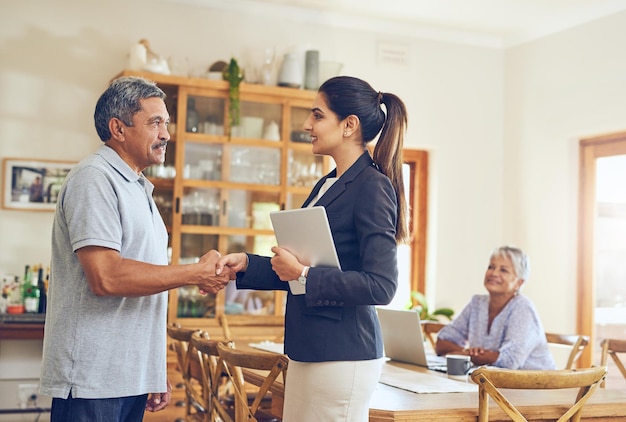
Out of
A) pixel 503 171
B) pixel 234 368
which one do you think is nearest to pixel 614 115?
pixel 503 171

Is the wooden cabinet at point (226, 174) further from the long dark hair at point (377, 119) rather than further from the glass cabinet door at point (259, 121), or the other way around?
the long dark hair at point (377, 119)

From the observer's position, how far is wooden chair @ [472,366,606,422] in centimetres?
228

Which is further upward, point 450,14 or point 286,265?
point 450,14

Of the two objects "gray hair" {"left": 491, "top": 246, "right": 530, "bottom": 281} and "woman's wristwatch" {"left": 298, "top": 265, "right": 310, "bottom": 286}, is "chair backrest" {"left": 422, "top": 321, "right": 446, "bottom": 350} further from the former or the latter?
"woman's wristwatch" {"left": 298, "top": 265, "right": 310, "bottom": 286}

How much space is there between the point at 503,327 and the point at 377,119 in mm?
1918

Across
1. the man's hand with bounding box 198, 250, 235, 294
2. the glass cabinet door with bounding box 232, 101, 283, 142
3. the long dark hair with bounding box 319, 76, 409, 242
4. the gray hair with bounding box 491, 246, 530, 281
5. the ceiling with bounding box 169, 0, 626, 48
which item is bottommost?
the man's hand with bounding box 198, 250, 235, 294

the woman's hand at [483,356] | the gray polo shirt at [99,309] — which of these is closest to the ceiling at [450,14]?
the woman's hand at [483,356]

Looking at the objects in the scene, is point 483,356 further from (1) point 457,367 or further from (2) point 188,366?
(2) point 188,366

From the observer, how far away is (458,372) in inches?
123

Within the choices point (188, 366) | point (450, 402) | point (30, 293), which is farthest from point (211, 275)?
point (30, 293)

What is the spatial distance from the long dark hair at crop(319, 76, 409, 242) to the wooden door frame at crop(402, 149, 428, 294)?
4198 millimetres

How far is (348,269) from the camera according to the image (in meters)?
2.01

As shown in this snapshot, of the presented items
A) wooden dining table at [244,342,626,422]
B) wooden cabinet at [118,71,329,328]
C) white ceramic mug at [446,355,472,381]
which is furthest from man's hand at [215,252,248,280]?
wooden cabinet at [118,71,329,328]

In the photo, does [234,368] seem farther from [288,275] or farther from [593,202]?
[593,202]
